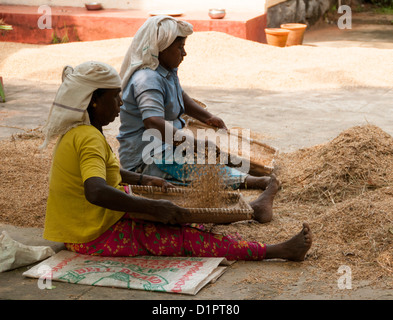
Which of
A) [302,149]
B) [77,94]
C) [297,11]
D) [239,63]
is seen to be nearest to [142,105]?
[77,94]

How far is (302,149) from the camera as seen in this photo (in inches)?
187

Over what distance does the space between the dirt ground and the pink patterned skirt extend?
130 mm

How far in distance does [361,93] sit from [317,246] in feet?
13.7

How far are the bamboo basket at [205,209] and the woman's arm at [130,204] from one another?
88mm

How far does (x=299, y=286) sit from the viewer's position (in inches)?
103

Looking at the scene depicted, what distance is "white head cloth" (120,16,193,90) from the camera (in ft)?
11.9

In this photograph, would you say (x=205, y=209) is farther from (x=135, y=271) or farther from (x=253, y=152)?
(x=253, y=152)

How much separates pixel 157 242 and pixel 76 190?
1.53 ft

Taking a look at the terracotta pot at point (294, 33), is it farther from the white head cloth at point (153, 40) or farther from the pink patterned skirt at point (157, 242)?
the pink patterned skirt at point (157, 242)

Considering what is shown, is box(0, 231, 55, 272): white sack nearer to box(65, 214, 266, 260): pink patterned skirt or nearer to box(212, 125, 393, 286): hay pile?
box(65, 214, 266, 260): pink patterned skirt

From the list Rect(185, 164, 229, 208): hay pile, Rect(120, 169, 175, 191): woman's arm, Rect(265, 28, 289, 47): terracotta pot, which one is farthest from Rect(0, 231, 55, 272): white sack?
Rect(265, 28, 289, 47): terracotta pot

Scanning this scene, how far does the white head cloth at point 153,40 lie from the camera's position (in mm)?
3633

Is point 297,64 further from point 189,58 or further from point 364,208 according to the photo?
point 364,208

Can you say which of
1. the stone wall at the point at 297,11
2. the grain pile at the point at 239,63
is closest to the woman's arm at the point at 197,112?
the grain pile at the point at 239,63
